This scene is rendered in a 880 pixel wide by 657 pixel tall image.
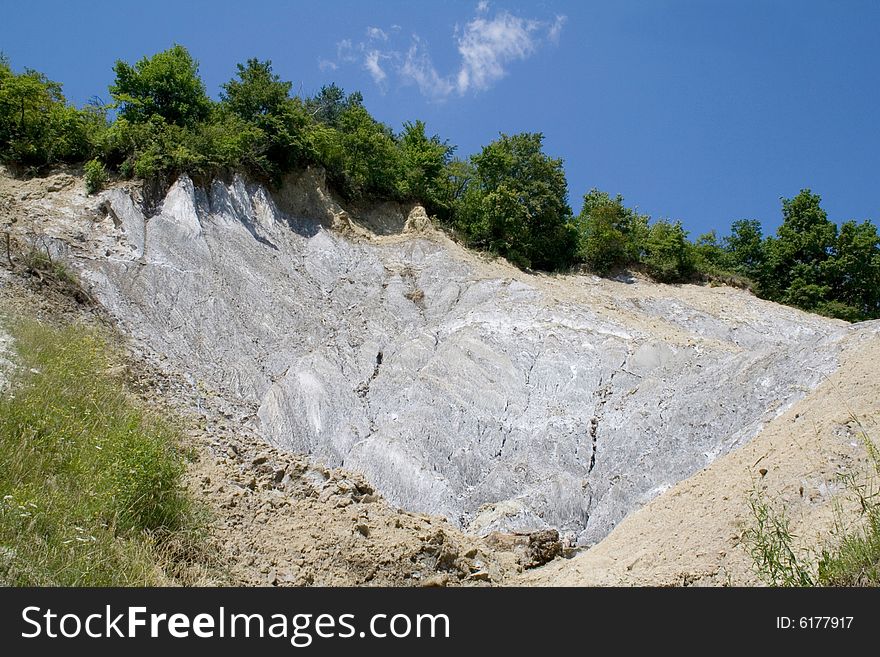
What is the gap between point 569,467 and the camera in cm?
1309

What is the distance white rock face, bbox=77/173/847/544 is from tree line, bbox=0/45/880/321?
1771mm

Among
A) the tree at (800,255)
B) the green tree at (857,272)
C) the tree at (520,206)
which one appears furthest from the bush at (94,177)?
the green tree at (857,272)

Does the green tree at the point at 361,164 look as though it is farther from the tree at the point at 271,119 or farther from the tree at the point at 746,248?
the tree at the point at 746,248

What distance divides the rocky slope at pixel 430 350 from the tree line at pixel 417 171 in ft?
4.48

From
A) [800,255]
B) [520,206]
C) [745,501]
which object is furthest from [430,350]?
[800,255]

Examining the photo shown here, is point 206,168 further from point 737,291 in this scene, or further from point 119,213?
point 737,291

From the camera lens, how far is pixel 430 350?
17.0 metres

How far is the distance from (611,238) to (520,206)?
400cm

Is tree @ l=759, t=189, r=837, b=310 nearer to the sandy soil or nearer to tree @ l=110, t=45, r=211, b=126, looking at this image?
the sandy soil

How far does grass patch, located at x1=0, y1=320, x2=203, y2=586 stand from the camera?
5.93 meters

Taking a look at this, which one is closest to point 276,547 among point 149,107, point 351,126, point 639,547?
point 639,547

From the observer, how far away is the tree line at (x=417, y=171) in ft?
69.2

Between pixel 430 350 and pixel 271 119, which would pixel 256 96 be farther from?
pixel 430 350

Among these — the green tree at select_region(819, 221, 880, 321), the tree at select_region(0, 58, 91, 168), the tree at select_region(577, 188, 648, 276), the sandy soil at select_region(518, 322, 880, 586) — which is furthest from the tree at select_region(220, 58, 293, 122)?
the green tree at select_region(819, 221, 880, 321)
